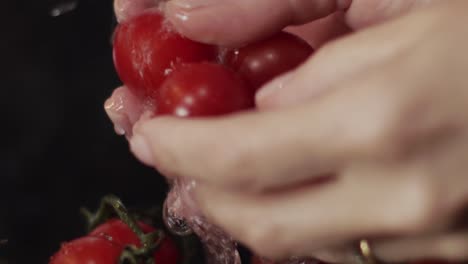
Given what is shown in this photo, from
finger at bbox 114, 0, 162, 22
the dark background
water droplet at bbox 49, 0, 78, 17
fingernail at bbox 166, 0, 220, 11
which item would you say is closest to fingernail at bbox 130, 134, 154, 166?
fingernail at bbox 166, 0, 220, 11

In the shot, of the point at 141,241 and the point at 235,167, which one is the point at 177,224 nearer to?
the point at 141,241

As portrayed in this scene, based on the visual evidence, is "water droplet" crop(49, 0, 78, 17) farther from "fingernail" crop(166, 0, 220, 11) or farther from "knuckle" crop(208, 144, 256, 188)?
"knuckle" crop(208, 144, 256, 188)

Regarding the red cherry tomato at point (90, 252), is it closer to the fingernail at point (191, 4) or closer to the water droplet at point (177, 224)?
the water droplet at point (177, 224)

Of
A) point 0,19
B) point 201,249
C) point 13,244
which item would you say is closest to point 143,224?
point 201,249

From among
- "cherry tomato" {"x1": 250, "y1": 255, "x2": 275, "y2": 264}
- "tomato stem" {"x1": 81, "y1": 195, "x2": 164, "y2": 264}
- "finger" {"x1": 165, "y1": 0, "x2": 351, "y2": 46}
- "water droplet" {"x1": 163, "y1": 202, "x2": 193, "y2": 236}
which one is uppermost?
"finger" {"x1": 165, "y1": 0, "x2": 351, "y2": 46}

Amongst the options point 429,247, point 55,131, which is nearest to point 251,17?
point 429,247

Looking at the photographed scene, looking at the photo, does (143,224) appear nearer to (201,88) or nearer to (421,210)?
(201,88)
